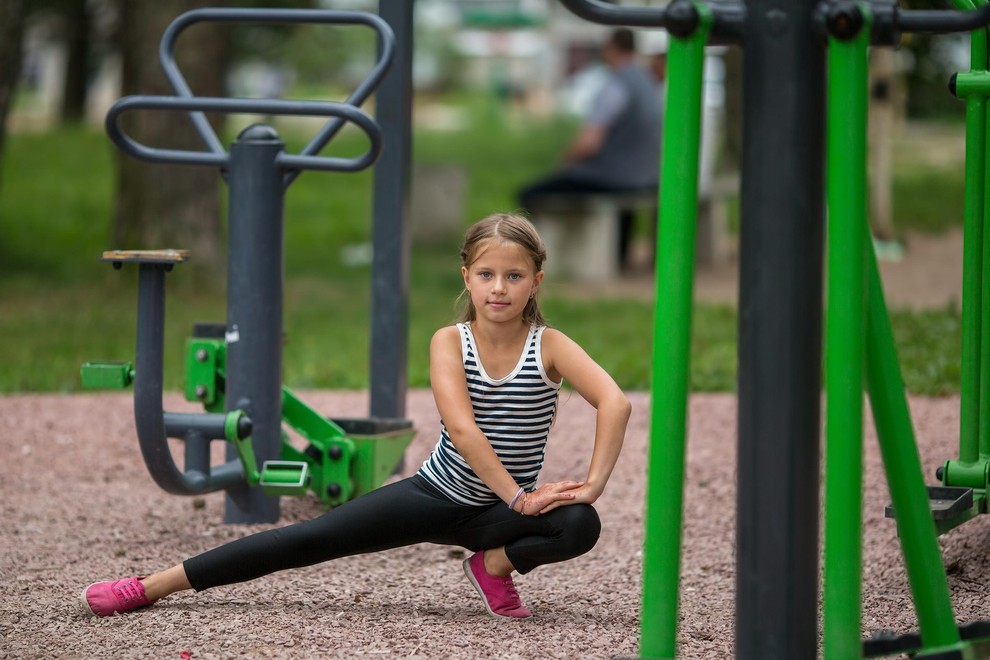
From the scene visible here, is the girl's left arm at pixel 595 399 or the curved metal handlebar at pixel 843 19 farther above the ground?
the curved metal handlebar at pixel 843 19

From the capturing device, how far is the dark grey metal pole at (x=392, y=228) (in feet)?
12.9

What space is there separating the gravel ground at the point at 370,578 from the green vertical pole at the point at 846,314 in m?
0.67

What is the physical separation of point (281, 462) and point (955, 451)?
80.4 inches

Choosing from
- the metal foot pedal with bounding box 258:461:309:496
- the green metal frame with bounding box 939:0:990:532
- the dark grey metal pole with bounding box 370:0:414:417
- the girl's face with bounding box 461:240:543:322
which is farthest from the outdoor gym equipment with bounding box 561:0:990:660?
the dark grey metal pole with bounding box 370:0:414:417

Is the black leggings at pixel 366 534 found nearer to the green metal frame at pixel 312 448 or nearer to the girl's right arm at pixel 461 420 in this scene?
the girl's right arm at pixel 461 420

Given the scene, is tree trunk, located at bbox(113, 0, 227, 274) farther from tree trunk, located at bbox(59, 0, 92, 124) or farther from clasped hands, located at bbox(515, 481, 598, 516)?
tree trunk, located at bbox(59, 0, 92, 124)

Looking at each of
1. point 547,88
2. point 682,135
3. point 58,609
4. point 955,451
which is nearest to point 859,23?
point 682,135

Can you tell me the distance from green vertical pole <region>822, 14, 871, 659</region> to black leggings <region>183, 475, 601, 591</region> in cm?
89

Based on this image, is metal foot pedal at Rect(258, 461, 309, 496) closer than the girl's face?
No

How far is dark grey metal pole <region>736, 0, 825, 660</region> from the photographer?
192 centimetres

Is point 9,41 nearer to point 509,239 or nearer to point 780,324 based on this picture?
point 509,239

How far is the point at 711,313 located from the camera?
300 inches

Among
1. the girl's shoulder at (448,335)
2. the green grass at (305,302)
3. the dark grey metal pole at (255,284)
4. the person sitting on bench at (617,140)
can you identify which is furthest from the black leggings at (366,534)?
the person sitting on bench at (617,140)

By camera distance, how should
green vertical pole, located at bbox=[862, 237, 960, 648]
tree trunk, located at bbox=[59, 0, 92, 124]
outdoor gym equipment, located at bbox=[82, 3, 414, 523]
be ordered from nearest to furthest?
1. green vertical pole, located at bbox=[862, 237, 960, 648]
2. outdoor gym equipment, located at bbox=[82, 3, 414, 523]
3. tree trunk, located at bbox=[59, 0, 92, 124]
